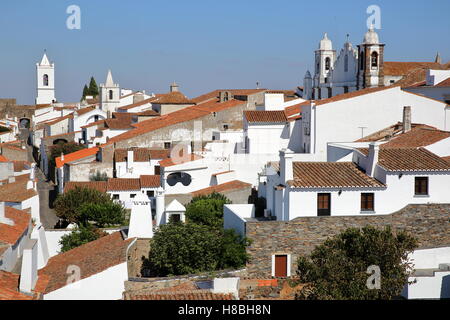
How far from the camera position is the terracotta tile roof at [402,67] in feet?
164

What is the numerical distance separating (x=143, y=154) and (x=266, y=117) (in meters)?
7.84

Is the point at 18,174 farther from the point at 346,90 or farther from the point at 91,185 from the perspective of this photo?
the point at 346,90

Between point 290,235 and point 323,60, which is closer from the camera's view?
point 290,235

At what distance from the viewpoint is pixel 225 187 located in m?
29.1

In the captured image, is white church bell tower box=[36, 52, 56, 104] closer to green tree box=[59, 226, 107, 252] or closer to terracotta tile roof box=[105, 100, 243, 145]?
terracotta tile roof box=[105, 100, 243, 145]

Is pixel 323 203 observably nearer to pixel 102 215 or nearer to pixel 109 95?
pixel 102 215

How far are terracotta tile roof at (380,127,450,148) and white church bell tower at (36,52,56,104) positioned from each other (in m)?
81.8

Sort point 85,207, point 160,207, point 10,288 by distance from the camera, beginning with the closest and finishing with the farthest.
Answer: point 10,288 → point 160,207 → point 85,207

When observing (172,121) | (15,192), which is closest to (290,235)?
(15,192)

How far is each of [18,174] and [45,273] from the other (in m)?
24.2

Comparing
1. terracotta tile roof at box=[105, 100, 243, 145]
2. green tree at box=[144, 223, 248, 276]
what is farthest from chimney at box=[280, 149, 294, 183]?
terracotta tile roof at box=[105, 100, 243, 145]

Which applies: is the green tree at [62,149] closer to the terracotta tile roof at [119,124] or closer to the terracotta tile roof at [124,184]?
the terracotta tile roof at [119,124]

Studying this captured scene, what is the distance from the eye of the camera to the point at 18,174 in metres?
43.2

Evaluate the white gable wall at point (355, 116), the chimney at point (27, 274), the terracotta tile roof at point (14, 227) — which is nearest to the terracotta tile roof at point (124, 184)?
the terracotta tile roof at point (14, 227)
